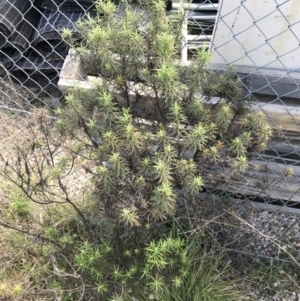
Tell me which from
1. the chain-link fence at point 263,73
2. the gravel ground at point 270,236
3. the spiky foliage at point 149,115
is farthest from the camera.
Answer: the gravel ground at point 270,236

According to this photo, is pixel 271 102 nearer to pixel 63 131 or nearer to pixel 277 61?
pixel 277 61

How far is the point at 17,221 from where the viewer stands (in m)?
2.18

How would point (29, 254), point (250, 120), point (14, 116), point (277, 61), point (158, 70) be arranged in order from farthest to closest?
point (14, 116)
point (29, 254)
point (277, 61)
point (250, 120)
point (158, 70)

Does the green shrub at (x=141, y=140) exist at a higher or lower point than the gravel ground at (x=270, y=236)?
higher

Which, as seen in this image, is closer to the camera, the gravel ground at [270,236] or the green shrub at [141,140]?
the green shrub at [141,140]

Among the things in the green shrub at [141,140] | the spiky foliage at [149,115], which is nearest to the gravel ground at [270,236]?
the green shrub at [141,140]

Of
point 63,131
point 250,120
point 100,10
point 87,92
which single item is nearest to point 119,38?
point 100,10

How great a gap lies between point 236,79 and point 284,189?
2.61 feet

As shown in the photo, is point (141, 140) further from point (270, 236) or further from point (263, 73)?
point (270, 236)

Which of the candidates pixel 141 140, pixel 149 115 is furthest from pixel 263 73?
pixel 141 140

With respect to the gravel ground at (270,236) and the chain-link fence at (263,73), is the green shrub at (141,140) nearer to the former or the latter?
the chain-link fence at (263,73)

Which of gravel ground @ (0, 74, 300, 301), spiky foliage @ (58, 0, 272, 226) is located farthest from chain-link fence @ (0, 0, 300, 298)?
spiky foliage @ (58, 0, 272, 226)

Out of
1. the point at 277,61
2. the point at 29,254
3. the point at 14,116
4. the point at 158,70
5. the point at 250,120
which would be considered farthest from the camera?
the point at 14,116

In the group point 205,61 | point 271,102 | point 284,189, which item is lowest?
point 284,189
